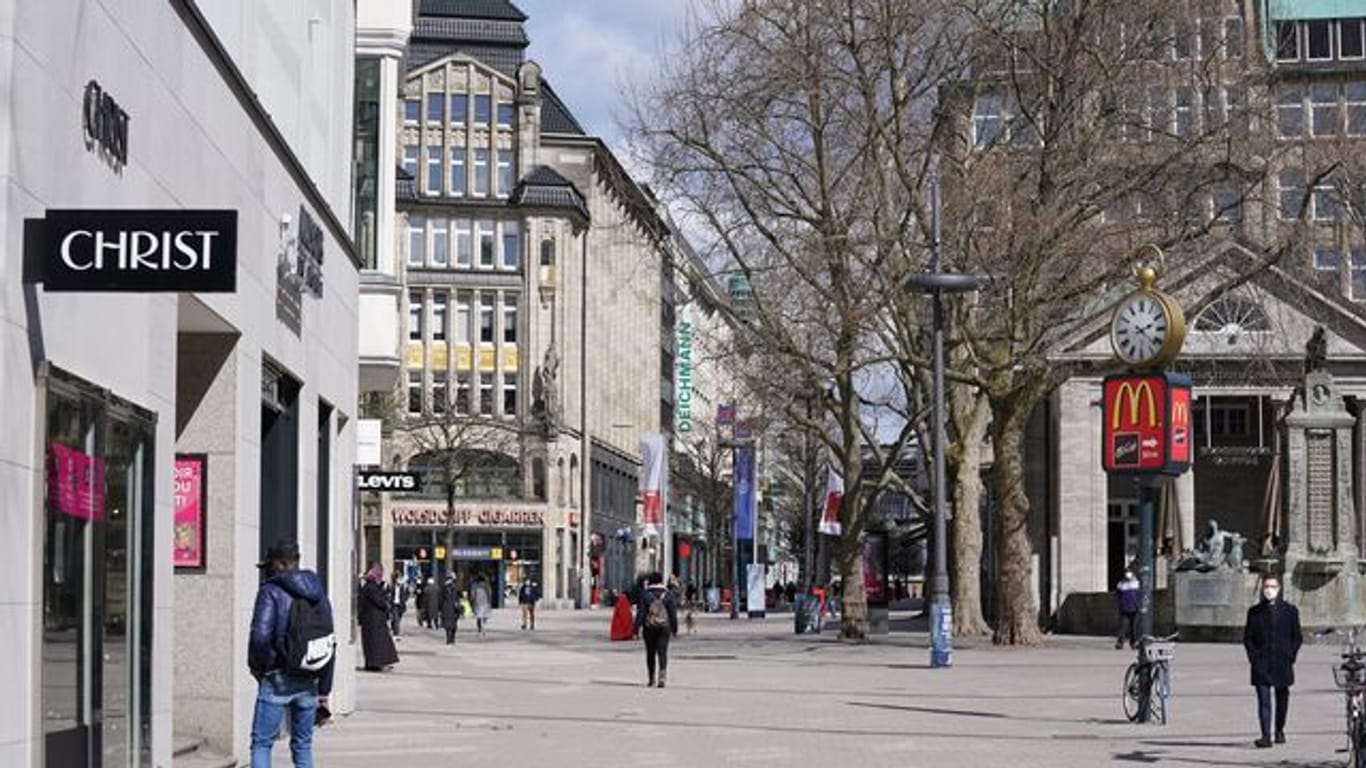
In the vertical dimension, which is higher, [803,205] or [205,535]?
[803,205]

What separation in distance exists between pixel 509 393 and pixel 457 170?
9399 mm

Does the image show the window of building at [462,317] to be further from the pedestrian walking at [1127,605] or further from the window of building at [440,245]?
the pedestrian walking at [1127,605]

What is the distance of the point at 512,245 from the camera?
102 m

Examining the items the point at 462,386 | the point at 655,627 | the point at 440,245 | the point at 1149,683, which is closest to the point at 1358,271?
the point at 462,386

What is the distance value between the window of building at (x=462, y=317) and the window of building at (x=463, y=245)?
48.7 inches

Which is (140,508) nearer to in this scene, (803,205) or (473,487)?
(803,205)

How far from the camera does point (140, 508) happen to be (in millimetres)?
14945

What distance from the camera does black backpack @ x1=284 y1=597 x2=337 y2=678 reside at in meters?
14.5

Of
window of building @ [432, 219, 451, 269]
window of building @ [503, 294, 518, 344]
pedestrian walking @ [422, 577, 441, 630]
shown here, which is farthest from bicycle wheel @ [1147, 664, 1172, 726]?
window of building @ [432, 219, 451, 269]

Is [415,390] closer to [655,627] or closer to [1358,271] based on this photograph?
[1358,271]

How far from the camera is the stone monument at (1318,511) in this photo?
1994 inches

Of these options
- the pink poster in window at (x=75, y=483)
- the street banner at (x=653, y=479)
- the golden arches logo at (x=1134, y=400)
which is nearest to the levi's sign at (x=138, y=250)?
the pink poster in window at (x=75, y=483)

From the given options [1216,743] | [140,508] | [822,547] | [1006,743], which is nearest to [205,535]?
[140,508]

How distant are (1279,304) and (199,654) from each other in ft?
162
